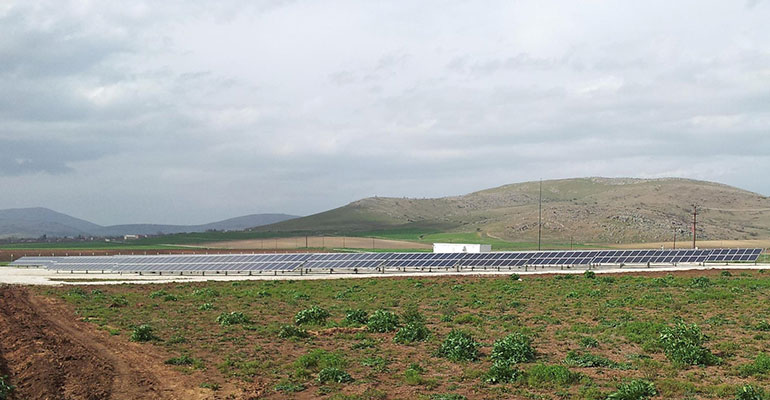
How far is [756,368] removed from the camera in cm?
2383

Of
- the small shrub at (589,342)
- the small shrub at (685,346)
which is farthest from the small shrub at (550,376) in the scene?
the small shrub at (589,342)

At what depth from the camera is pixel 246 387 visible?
75.0 feet

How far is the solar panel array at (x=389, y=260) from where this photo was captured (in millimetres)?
85938

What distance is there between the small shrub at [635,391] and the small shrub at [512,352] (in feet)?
18.7

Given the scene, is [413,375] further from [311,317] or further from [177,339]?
[311,317]

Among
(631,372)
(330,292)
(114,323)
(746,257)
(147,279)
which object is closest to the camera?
(631,372)

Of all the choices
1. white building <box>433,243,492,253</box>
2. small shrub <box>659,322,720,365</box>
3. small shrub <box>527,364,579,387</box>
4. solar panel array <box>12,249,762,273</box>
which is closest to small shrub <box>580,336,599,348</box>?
small shrub <box>659,322,720,365</box>

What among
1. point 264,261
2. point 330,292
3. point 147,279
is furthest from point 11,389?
point 264,261

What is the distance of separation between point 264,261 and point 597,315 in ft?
195

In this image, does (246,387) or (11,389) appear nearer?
(11,389)

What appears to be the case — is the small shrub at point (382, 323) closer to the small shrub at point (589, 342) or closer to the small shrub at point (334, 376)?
the small shrub at point (334, 376)

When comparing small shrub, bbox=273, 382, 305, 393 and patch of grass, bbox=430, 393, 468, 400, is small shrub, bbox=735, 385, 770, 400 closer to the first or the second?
patch of grass, bbox=430, 393, 468, 400

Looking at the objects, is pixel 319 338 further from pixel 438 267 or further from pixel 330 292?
pixel 438 267

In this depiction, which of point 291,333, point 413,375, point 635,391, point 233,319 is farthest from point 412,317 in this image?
point 635,391
